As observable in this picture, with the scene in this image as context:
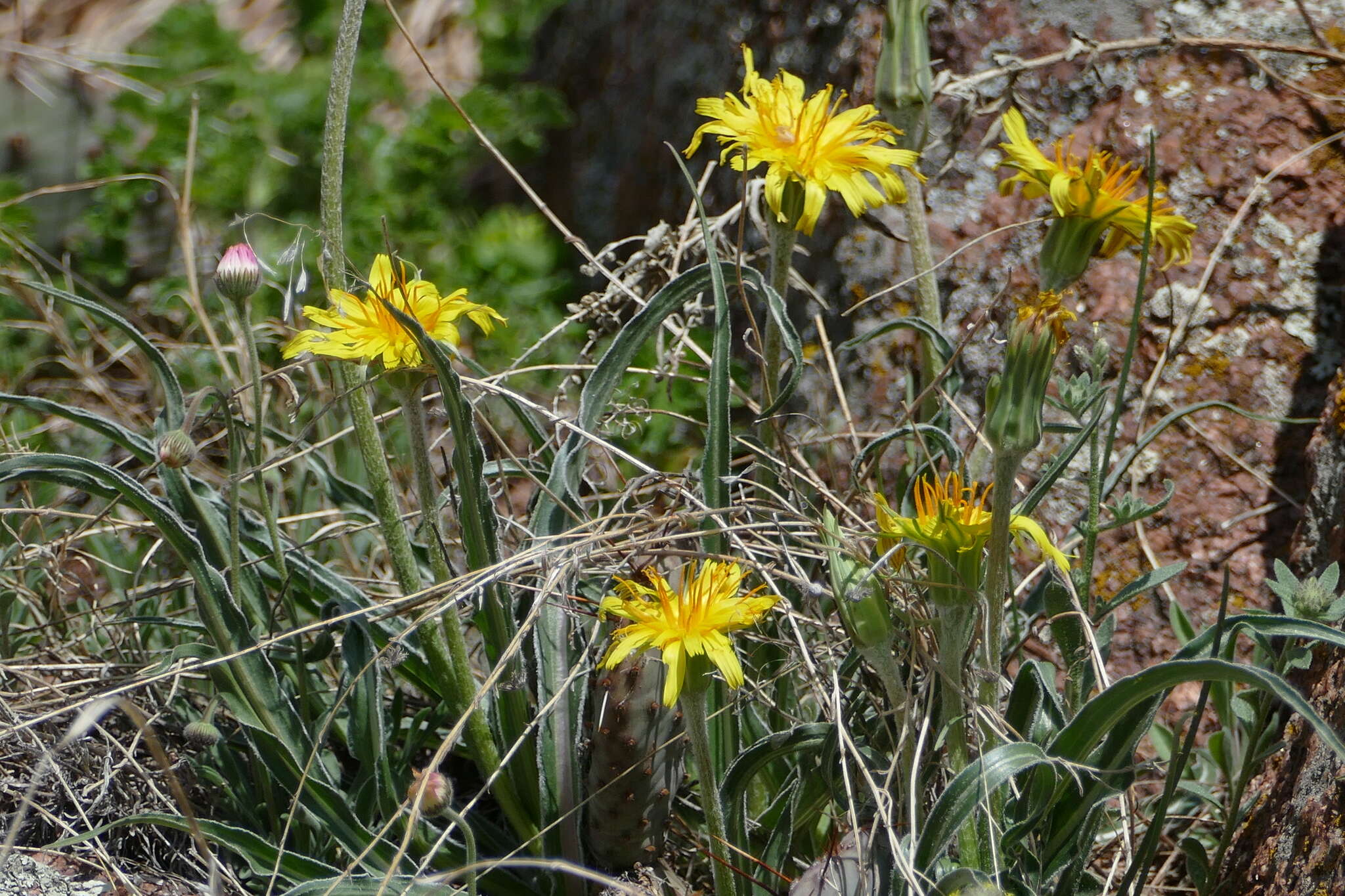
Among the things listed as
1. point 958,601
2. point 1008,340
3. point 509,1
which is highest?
point 509,1

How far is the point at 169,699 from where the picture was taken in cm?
139

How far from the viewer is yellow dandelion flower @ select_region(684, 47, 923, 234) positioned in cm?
122

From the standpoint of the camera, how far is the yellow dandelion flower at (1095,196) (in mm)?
1174

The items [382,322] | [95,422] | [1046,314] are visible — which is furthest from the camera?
[95,422]

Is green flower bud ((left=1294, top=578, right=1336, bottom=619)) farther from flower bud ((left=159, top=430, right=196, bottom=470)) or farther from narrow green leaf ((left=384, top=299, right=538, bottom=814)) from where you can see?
flower bud ((left=159, top=430, right=196, bottom=470))

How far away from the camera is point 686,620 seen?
108 centimetres

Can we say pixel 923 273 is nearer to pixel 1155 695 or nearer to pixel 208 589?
pixel 1155 695

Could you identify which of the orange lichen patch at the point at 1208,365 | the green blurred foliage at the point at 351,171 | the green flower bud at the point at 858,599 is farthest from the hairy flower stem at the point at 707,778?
the green blurred foliage at the point at 351,171

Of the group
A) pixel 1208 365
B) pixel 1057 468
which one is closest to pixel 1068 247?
pixel 1057 468

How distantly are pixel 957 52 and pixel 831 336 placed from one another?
0.52m

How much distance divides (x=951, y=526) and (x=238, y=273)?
0.78m

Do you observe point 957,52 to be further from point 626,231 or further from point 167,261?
point 167,261

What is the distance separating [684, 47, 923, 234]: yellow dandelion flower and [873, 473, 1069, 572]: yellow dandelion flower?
317 mm

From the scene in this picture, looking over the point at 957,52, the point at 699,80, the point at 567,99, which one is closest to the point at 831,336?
the point at 957,52
